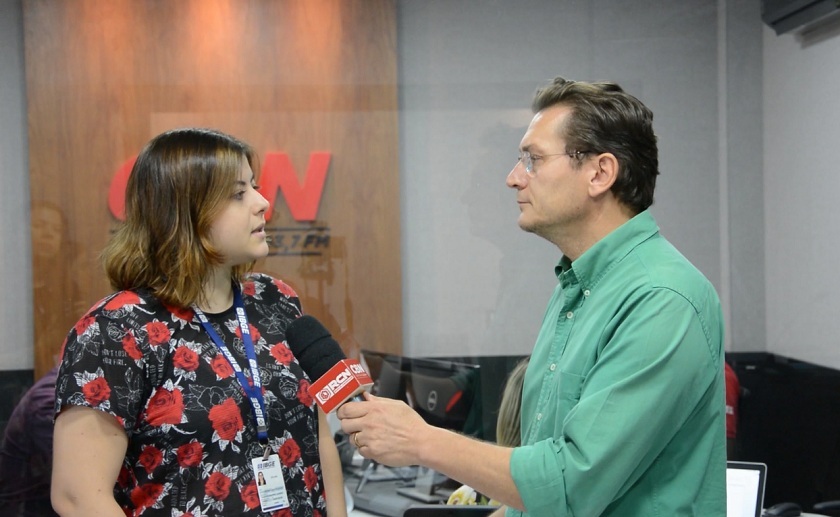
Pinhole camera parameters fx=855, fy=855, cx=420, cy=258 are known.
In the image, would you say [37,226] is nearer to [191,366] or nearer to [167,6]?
[167,6]

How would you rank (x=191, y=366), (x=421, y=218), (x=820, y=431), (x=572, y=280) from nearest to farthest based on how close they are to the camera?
(x=572, y=280) < (x=191, y=366) < (x=820, y=431) < (x=421, y=218)

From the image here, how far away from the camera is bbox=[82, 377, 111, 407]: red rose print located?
163cm

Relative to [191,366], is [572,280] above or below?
above

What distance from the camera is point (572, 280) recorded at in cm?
157

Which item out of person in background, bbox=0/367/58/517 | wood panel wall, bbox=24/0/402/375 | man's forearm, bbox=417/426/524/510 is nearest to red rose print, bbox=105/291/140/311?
man's forearm, bbox=417/426/524/510

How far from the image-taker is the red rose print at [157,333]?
68.6 inches

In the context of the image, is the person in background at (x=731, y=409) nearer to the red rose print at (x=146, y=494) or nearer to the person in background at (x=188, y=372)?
the person in background at (x=188, y=372)

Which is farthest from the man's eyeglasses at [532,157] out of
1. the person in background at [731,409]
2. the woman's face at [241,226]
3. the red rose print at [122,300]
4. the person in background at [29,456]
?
the person in background at [731,409]

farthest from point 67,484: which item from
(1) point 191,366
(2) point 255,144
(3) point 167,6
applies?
(3) point 167,6

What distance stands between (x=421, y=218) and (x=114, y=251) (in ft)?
7.09

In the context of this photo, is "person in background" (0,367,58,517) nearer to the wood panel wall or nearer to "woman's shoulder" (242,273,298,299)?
the wood panel wall

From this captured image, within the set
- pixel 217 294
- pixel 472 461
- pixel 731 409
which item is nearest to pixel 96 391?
pixel 217 294

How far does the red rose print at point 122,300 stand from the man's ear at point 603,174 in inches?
37.7

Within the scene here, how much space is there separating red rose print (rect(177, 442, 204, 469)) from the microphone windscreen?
0.29 m
